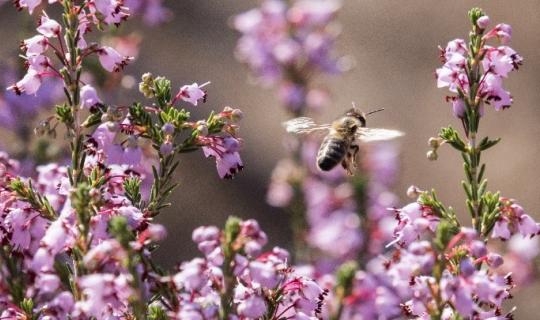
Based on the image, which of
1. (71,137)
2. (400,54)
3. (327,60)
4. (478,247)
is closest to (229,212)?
(327,60)

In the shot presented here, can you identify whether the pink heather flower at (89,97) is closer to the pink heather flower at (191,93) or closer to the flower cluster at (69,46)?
the flower cluster at (69,46)

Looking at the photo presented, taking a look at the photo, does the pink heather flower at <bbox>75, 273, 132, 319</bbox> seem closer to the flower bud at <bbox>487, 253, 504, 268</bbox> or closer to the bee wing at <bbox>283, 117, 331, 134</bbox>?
the flower bud at <bbox>487, 253, 504, 268</bbox>

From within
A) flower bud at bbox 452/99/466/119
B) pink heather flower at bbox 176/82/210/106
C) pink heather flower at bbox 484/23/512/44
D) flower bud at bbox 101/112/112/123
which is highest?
pink heather flower at bbox 484/23/512/44

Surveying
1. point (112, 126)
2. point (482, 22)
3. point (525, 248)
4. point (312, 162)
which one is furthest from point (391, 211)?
point (525, 248)

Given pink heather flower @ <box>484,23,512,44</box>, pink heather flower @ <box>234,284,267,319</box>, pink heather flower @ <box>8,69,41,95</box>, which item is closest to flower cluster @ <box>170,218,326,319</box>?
pink heather flower @ <box>234,284,267,319</box>

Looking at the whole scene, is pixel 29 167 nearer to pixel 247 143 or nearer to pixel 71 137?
pixel 71 137

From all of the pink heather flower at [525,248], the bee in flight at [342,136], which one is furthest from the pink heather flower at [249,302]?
the pink heather flower at [525,248]

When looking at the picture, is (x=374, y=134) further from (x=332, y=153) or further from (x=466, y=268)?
(x=466, y=268)
